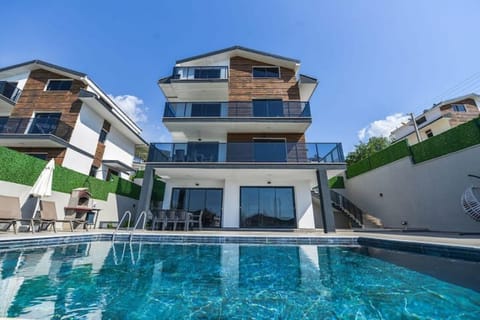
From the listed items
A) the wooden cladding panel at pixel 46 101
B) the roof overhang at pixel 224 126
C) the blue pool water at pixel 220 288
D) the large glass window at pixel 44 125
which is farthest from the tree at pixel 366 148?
the large glass window at pixel 44 125

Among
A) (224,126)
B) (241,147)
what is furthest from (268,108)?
(241,147)

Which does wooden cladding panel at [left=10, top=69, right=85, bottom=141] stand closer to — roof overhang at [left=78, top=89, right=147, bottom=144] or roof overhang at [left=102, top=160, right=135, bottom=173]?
roof overhang at [left=78, top=89, right=147, bottom=144]

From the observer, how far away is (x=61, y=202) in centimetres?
1002

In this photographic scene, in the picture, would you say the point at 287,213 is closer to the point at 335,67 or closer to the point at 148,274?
the point at 148,274

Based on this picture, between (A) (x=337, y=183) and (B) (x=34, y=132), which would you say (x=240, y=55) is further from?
(B) (x=34, y=132)

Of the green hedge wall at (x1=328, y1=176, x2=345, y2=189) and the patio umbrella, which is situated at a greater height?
the green hedge wall at (x1=328, y1=176, x2=345, y2=189)

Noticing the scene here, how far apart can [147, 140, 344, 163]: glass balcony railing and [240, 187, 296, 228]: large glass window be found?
2401 millimetres

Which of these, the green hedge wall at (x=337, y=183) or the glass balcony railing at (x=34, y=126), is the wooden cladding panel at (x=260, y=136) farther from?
the glass balcony railing at (x=34, y=126)

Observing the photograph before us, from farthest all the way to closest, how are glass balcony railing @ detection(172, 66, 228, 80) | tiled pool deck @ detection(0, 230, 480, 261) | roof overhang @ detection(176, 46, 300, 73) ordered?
roof overhang @ detection(176, 46, 300, 73) → glass balcony railing @ detection(172, 66, 228, 80) → tiled pool deck @ detection(0, 230, 480, 261)

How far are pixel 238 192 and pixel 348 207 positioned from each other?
8.58 m

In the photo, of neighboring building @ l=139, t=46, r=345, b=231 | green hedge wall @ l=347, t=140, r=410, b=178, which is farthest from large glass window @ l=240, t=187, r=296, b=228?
green hedge wall @ l=347, t=140, r=410, b=178

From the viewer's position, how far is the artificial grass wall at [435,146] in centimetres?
866

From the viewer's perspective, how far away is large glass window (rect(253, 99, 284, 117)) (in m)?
11.5

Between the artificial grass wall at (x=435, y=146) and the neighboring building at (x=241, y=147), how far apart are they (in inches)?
192
